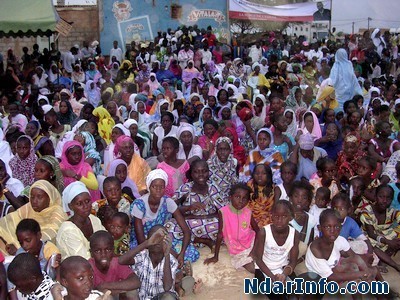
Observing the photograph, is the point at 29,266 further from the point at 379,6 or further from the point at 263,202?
the point at 379,6

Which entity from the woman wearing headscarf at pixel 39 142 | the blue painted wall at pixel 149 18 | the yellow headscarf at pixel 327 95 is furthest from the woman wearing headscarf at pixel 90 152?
the blue painted wall at pixel 149 18

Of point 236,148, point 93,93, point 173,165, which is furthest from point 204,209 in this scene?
point 93,93

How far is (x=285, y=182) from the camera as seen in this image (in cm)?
504

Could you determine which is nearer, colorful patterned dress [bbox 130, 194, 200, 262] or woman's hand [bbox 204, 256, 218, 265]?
colorful patterned dress [bbox 130, 194, 200, 262]

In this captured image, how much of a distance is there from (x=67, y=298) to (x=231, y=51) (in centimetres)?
1474

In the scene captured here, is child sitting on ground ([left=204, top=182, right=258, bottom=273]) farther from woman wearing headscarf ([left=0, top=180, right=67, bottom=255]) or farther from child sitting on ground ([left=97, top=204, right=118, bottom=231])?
woman wearing headscarf ([left=0, top=180, right=67, bottom=255])

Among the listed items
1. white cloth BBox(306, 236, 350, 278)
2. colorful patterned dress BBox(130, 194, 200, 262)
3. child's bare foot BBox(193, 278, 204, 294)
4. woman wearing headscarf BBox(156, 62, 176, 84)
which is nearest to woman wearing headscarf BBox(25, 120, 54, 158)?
colorful patterned dress BBox(130, 194, 200, 262)

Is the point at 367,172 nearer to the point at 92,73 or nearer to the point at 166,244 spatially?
the point at 166,244

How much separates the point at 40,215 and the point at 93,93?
783 cm

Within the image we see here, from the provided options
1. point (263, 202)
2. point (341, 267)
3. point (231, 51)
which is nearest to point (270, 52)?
point (231, 51)

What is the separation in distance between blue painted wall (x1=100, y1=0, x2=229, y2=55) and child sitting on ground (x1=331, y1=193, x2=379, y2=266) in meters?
14.9

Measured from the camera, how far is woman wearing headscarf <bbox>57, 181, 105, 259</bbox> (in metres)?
3.69

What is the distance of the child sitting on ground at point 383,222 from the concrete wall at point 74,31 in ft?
47.3

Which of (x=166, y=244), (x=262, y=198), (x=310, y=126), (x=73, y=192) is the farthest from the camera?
(x=310, y=126)
